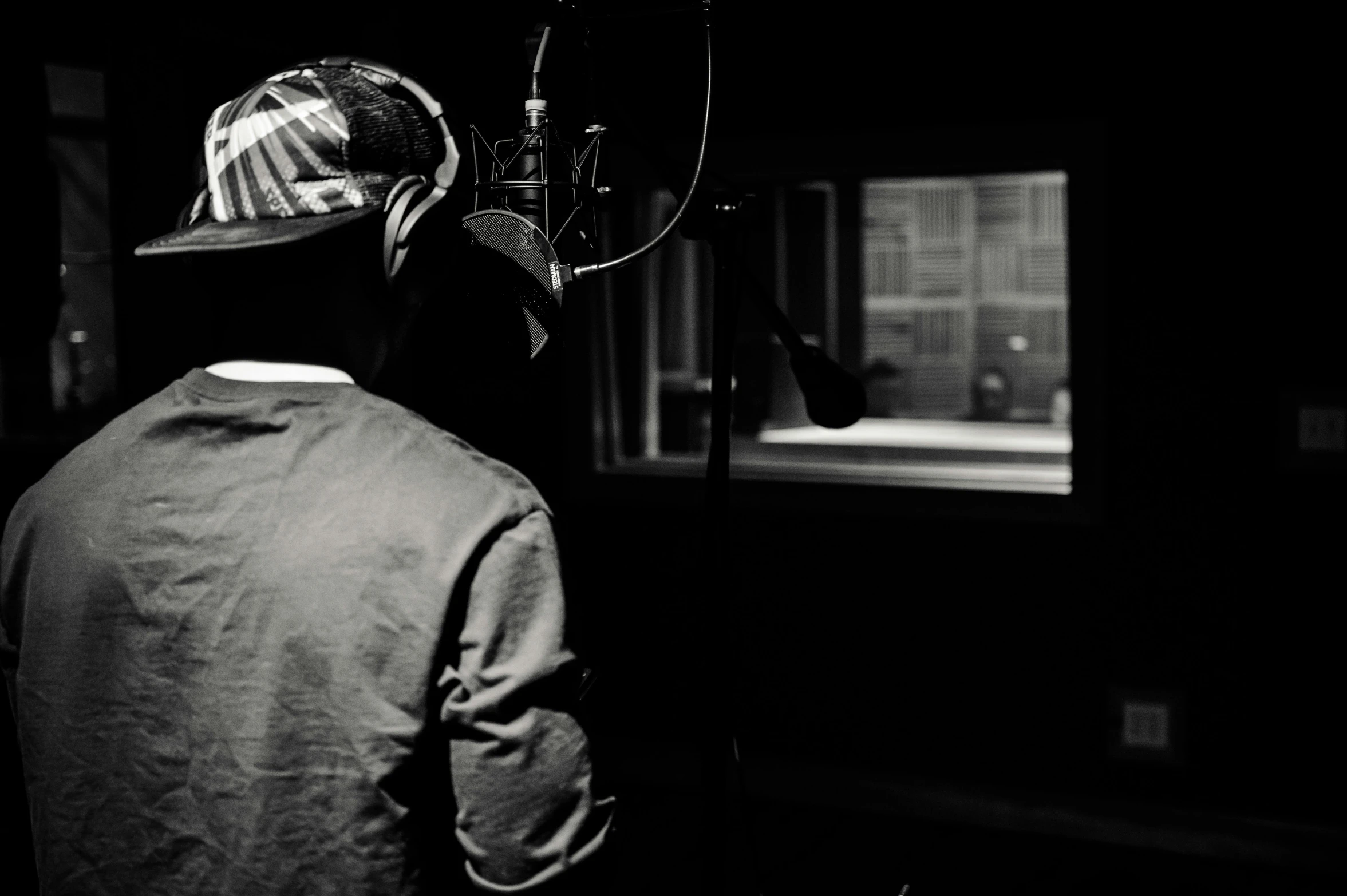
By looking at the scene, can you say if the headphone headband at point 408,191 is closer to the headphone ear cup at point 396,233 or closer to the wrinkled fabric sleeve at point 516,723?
the headphone ear cup at point 396,233

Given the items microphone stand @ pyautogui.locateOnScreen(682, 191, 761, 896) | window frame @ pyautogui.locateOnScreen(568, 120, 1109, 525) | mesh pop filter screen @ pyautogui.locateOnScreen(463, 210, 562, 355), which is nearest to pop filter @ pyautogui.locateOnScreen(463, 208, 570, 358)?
mesh pop filter screen @ pyautogui.locateOnScreen(463, 210, 562, 355)

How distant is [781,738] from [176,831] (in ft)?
9.16

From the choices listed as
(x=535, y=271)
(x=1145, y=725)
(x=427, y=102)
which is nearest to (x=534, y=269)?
(x=535, y=271)

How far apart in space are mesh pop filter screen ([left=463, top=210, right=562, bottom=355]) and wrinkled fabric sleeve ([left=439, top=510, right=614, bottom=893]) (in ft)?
1.19

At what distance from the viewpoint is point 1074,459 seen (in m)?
3.33

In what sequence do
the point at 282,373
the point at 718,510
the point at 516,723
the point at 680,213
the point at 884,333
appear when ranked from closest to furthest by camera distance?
the point at 516,723, the point at 282,373, the point at 680,213, the point at 718,510, the point at 884,333

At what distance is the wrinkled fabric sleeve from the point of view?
1000mm

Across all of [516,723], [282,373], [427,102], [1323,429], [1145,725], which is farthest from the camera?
[1145,725]

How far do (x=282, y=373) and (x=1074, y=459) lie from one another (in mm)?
2630

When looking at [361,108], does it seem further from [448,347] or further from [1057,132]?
[1057,132]

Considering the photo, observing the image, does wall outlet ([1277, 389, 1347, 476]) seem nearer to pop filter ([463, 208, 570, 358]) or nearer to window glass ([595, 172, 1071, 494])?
window glass ([595, 172, 1071, 494])

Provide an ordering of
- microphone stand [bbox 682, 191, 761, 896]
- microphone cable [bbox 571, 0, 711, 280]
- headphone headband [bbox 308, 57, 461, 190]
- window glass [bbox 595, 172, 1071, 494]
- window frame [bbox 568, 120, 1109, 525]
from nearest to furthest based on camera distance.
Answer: headphone headband [bbox 308, 57, 461, 190], microphone cable [bbox 571, 0, 711, 280], microphone stand [bbox 682, 191, 761, 896], window frame [bbox 568, 120, 1109, 525], window glass [bbox 595, 172, 1071, 494]

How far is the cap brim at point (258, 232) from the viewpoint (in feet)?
3.56

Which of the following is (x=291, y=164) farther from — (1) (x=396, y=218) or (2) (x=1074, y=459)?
(2) (x=1074, y=459)
